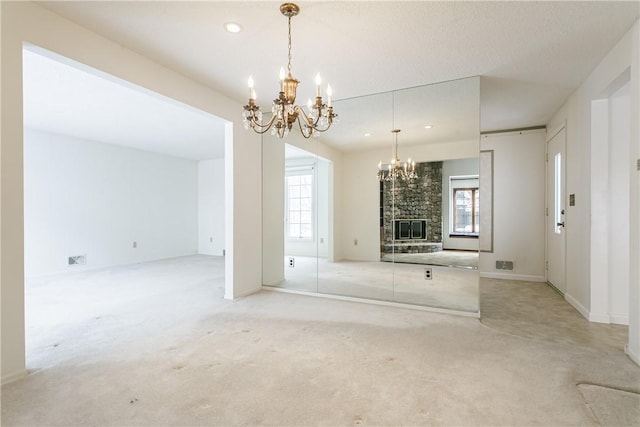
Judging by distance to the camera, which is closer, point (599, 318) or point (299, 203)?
point (599, 318)

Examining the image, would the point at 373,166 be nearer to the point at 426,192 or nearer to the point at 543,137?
the point at 426,192

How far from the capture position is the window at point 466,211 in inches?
137

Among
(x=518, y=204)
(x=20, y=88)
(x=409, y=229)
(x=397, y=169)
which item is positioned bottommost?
(x=409, y=229)

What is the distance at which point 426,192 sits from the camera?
369 cm

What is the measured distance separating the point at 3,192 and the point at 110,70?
51.1 inches

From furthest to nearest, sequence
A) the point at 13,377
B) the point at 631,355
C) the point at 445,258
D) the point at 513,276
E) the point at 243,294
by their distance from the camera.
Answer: the point at 513,276 → the point at 243,294 → the point at 445,258 → the point at 631,355 → the point at 13,377

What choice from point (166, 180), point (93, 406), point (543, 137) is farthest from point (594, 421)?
point (166, 180)

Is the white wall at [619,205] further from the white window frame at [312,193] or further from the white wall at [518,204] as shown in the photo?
the white window frame at [312,193]

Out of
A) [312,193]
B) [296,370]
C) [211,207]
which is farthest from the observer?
[211,207]

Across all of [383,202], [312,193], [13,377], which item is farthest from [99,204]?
[383,202]

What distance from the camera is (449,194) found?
11.6ft

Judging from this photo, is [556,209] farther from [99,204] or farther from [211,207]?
[99,204]

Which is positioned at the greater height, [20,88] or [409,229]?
[20,88]

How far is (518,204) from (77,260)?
8.19 meters
